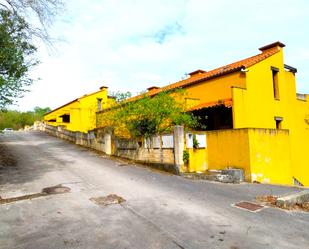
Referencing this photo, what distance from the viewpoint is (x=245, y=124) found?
47.2 ft

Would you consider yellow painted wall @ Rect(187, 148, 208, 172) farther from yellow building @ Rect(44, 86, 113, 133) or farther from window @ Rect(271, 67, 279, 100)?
yellow building @ Rect(44, 86, 113, 133)

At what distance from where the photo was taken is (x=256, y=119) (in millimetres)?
15164

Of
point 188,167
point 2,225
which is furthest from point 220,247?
point 188,167

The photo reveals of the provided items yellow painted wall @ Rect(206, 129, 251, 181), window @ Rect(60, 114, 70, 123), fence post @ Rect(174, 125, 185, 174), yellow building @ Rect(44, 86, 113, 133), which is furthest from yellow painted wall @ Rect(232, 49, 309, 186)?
window @ Rect(60, 114, 70, 123)

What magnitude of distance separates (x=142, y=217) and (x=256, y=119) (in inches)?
425

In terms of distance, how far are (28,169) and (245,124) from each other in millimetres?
11057

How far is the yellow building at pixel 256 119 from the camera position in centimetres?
1186

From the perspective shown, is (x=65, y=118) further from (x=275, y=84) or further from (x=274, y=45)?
(x=274, y=45)

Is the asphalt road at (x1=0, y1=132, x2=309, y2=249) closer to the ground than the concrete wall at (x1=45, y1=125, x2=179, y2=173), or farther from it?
closer to the ground

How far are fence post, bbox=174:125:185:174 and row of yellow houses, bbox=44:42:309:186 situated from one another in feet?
5.30

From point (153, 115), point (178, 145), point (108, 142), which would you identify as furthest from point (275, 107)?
point (108, 142)

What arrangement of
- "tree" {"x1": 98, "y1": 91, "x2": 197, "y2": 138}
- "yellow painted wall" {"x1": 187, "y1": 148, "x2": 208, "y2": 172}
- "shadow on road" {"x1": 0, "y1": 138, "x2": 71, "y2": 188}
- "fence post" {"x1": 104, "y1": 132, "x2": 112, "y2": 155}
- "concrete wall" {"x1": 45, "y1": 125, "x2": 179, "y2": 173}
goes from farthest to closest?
"fence post" {"x1": 104, "y1": 132, "x2": 112, "y2": 155} → "tree" {"x1": 98, "y1": 91, "x2": 197, "y2": 138} → "concrete wall" {"x1": 45, "y1": 125, "x2": 179, "y2": 173} → "yellow painted wall" {"x1": 187, "y1": 148, "x2": 208, "y2": 172} → "shadow on road" {"x1": 0, "y1": 138, "x2": 71, "y2": 188}

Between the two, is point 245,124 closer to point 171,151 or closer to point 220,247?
point 171,151

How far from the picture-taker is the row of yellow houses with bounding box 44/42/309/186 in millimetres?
11984
